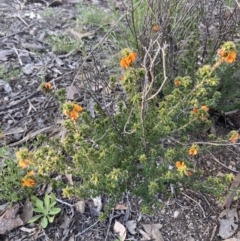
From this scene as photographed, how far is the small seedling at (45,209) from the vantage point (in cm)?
201

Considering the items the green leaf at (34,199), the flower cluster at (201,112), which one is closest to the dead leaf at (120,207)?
the green leaf at (34,199)

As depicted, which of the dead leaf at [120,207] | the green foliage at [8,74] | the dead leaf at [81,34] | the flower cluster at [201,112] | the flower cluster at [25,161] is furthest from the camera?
the dead leaf at [81,34]

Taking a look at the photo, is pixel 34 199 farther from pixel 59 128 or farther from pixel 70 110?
pixel 70 110

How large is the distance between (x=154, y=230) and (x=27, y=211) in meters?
0.62

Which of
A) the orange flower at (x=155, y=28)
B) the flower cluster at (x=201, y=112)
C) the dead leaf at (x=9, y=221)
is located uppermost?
the orange flower at (x=155, y=28)

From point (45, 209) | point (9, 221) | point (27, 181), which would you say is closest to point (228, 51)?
point (27, 181)

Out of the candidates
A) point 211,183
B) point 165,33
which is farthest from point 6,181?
point 165,33

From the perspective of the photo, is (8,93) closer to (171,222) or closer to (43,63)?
(43,63)

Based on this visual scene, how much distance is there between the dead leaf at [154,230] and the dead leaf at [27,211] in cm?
55

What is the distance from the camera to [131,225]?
80.8 inches

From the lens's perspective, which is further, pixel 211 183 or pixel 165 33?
pixel 165 33

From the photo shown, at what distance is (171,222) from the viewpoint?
81.5 inches

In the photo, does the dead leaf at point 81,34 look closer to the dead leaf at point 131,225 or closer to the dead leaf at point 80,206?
the dead leaf at point 80,206

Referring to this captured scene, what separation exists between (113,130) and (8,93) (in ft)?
3.34
